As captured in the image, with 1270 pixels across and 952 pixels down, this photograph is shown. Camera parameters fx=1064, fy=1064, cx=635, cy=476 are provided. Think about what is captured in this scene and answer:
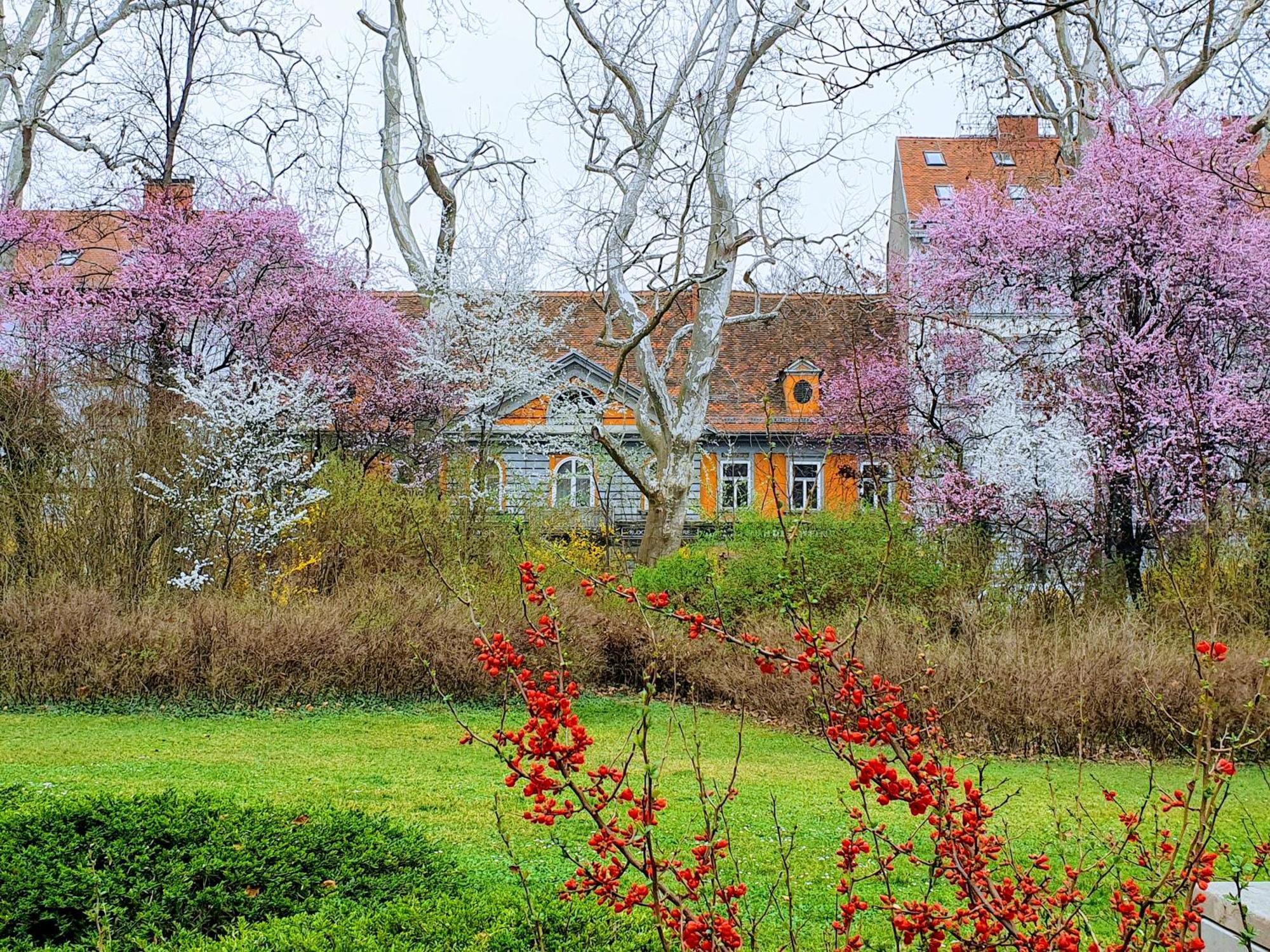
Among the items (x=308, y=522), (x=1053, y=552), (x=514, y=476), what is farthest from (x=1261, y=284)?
(x=308, y=522)

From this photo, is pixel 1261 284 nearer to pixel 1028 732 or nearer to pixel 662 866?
pixel 1028 732

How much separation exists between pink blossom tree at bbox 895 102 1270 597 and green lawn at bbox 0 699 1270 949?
179 inches

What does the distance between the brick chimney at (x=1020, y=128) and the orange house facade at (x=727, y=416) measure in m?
4.12

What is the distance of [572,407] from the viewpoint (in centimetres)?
2144

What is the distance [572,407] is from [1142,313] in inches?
449

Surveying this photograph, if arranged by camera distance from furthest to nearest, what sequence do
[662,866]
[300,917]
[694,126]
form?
[694,126]
[300,917]
[662,866]

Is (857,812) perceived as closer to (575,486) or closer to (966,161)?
(575,486)

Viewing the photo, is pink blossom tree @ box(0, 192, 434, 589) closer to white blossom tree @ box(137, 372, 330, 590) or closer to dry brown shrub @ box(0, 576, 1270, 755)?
white blossom tree @ box(137, 372, 330, 590)

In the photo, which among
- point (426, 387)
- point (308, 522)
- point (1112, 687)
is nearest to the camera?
point (1112, 687)

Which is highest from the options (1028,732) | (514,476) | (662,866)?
(514,476)

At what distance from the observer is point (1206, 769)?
2.04 metres

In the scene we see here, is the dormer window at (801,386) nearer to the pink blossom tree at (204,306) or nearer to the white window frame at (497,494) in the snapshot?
the white window frame at (497,494)

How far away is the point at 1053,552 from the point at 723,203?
7.49m

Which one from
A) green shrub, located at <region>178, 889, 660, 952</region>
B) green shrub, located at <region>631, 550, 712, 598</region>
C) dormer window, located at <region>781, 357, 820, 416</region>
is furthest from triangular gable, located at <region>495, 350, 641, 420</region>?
green shrub, located at <region>178, 889, 660, 952</region>
